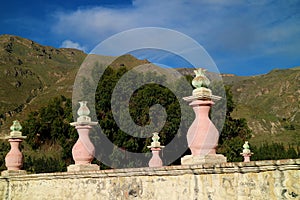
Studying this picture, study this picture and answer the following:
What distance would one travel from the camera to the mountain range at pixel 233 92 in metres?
42.9

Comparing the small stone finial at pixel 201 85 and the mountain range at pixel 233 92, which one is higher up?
the mountain range at pixel 233 92

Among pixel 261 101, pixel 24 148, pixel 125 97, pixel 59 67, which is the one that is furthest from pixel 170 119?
pixel 59 67

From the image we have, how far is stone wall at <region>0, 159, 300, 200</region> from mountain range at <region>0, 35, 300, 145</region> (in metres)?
24.6

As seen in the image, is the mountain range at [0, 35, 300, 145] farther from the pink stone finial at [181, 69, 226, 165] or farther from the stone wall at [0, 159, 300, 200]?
the pink stone finial at [181, 69, 226, 165]

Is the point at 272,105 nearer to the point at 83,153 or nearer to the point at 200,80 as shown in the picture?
the point at 83,153

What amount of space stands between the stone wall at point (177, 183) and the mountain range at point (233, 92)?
24.6 m

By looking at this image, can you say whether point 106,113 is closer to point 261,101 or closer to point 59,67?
point 261,101

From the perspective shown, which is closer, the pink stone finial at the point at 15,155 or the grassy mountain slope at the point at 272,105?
the pink stone finial at the point at 15,155

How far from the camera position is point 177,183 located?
5.63 m

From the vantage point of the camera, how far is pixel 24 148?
37.8 metres

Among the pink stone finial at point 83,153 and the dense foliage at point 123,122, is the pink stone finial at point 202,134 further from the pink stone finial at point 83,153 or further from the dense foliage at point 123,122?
the dense foliage at point 123,122

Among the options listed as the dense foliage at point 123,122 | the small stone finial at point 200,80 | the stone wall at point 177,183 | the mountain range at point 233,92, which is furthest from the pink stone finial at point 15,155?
the mountain range at point 233,92

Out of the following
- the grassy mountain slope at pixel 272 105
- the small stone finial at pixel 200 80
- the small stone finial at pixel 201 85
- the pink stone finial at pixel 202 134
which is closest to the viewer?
the pink stone finial at pixel 202 134

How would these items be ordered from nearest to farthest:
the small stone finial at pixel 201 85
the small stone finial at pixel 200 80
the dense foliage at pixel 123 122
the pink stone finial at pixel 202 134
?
the pink stone finial at pixel 202 134, the small stone finial at pixel 201 85, the small stone finial at pixel 200 80, the dense foliage at pixel 123 122
